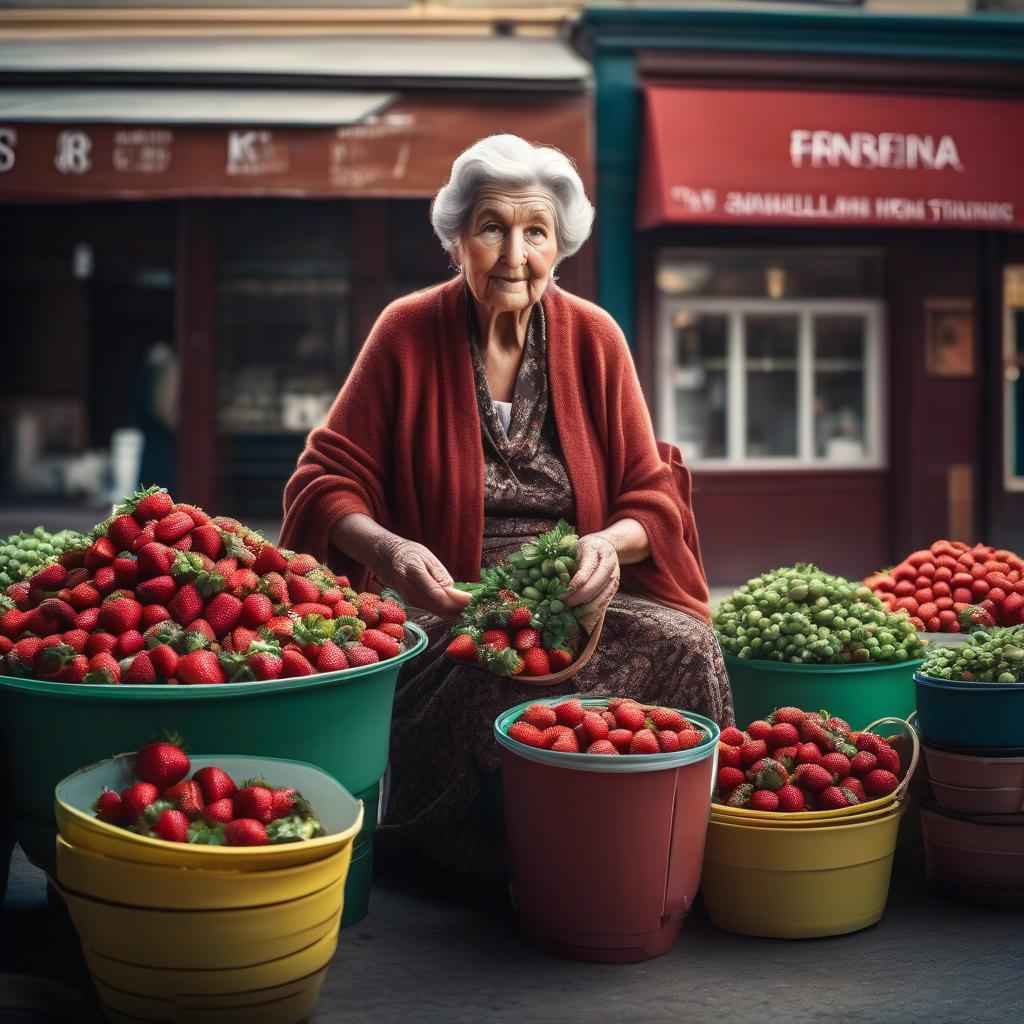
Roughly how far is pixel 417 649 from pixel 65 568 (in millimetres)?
961

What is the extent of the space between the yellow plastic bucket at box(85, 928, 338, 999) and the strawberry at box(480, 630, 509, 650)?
41.4 inches

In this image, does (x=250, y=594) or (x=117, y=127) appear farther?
(x=117, y=127)

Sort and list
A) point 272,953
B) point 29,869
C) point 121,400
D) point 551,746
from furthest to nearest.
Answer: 1. point 121,400
2. point 29,869
3. point 551,746
4. point 272,953

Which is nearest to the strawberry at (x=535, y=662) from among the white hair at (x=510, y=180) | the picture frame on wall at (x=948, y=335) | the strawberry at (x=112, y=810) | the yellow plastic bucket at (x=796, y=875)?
the yellow plastic bucket at (x=796, y=875)

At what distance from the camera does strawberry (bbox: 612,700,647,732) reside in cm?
306

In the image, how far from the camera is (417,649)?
125 inches

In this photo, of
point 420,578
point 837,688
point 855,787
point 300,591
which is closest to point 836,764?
point 855,787

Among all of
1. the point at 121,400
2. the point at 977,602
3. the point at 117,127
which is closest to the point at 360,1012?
the point at 977,602

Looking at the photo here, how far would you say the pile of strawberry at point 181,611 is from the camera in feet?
9.29

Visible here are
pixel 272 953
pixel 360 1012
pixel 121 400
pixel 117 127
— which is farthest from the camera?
pixel 121 400

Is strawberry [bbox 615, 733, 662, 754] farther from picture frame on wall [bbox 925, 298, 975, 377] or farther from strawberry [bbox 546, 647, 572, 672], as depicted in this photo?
picture frame on wall [bbox 925, 298, 975, 377]

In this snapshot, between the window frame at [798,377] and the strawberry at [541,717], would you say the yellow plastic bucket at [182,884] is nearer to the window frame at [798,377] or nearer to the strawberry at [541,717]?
the strawberry at [541,717]

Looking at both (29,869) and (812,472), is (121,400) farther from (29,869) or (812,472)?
(29,869)

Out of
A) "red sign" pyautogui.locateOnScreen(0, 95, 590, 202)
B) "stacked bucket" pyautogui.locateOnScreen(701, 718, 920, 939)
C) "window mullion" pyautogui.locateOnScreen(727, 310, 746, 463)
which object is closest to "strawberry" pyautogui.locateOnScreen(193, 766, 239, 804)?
"stacked bucket" pyautogui.locateOnScreen(701, 718, 920, 939)
